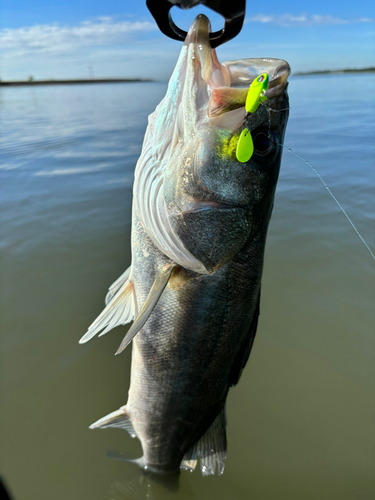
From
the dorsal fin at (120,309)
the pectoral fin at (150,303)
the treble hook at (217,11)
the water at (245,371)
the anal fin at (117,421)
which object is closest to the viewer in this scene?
the treble hook at (217,11)

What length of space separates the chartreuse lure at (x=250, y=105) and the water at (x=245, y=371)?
1.91 meters

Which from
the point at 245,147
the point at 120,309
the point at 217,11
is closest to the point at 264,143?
the point at 245,147

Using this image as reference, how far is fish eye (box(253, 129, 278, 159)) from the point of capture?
4.37ft

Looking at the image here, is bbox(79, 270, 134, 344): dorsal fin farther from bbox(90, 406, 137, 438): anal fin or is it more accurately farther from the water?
the water

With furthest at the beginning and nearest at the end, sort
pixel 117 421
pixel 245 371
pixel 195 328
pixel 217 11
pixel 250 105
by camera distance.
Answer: pixel 245 371 < pixel 117 421 < pixel 195 328 < pixel 250 105 < pixel 217 11

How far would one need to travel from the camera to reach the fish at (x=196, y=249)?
1.29m

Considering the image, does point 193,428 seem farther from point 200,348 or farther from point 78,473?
point 78,473

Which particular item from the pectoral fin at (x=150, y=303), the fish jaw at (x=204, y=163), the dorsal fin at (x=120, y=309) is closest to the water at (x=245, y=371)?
the dorsal fin at (x=120, y=309)

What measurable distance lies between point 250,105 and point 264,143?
182 mm

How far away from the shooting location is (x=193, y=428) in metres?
1.79

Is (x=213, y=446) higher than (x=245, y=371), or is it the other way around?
(x=213, y=446)

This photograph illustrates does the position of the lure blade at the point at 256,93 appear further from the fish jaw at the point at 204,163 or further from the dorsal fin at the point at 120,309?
the dorsal fin at the point at 120,309

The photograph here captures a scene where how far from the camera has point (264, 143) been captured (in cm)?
134

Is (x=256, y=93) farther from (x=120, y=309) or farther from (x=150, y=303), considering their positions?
(x=120, y=309)
